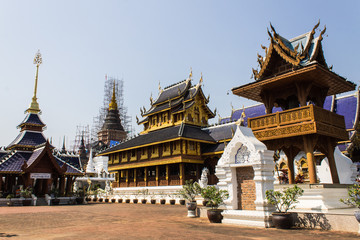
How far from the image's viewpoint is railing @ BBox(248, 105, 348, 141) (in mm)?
11406

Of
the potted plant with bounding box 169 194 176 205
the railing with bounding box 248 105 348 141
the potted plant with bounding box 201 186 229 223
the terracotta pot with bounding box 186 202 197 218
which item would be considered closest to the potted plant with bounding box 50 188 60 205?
the potted plant with bounding box 169 194 176 205

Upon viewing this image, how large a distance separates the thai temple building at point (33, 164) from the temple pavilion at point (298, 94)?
62.1ft

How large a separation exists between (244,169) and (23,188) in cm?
2173

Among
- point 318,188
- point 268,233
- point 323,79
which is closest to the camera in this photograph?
point 268,233

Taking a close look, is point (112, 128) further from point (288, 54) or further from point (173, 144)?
point (288, 54)

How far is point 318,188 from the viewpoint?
10445 millimetres

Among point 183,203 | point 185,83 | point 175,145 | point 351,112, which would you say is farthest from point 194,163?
point 351,112

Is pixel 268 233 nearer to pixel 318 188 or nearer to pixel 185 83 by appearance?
pixel 318 188

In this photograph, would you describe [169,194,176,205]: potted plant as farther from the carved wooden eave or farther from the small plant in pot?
the carved wooden eave

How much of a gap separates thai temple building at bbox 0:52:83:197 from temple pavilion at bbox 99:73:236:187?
21.7 feet

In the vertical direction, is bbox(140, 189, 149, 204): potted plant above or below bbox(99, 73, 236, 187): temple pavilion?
below

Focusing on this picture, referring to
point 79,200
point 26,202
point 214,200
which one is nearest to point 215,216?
point 214,200

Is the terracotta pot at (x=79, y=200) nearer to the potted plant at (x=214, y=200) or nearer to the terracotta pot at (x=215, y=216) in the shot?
the potted plant at (x=214, y=200)

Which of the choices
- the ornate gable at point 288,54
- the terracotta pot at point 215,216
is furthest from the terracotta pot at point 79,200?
the ornate gable at point 288,54
